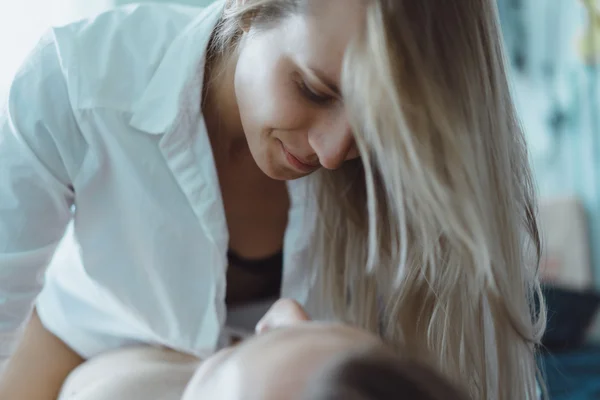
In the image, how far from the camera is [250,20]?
0.81 meters

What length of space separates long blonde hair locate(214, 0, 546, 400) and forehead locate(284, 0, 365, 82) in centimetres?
1

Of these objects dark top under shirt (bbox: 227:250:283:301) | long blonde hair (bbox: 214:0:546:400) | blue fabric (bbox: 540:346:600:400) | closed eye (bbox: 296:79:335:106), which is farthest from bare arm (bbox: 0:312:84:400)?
blue fabric (bbox: 540:346:600:400)

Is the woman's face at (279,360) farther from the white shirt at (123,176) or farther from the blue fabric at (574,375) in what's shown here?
the blue fabric at (574,375)

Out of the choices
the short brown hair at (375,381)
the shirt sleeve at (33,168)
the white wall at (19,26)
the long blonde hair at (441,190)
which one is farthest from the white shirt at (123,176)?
the white wall at (19,26)

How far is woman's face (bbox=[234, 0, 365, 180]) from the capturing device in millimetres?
699

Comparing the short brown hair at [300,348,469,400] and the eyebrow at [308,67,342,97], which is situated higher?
the eyebrow at [308,67,342,97]

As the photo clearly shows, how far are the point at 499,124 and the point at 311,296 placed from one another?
39 centimetres

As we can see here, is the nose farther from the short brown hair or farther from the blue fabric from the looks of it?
the blue fabric

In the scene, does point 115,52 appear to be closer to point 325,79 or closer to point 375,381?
point 325,79

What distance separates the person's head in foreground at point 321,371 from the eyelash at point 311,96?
26 cm

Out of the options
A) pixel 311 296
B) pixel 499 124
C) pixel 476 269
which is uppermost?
pixel 499 124

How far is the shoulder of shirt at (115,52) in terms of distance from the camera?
2.88ft

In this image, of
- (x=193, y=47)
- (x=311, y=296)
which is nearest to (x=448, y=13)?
(x=193, y=47)

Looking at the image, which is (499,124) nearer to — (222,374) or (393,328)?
(393,328)
